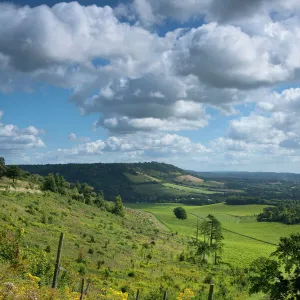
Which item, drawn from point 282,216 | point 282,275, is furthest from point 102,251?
point 282,216

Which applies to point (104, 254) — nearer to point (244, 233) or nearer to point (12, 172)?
point (12, 172)

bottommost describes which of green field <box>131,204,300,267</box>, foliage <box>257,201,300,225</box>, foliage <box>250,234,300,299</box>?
green field <box>131,204,300,267</box>

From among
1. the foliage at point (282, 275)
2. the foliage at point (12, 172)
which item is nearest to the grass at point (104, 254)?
the foliage at point (282, 275)

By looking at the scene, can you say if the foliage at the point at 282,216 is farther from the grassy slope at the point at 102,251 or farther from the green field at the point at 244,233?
the grassy slope at the point at 102,251

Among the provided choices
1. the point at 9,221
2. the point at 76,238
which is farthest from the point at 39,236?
the point at 76,238

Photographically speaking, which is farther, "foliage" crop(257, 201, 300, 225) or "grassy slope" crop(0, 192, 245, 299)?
"foliage" crop(257, 201, 300, 225)

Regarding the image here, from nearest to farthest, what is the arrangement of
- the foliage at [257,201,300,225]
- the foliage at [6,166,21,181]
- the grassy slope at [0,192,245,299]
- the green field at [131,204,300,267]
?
the grassy slope at [0,192,245,299] → the green field at [131,204,300,267] → the foliage at [6,166,21,181] → the foliage at [257,201,300,225]

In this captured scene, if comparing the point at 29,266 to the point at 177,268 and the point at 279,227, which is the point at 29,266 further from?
the point at 279,227

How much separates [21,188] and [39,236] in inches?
1610

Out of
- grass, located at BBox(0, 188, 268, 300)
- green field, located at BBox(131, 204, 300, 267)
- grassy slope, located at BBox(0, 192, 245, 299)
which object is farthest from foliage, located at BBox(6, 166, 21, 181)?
green field, located at BBox(131, 204, 300, 267)

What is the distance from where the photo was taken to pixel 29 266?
26031 millimetres

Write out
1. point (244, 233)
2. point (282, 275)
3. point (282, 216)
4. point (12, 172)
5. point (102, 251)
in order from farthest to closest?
point (282, 216) → point (244, 233) → point (12, 172) → point (102, 251) → point (282, 275)

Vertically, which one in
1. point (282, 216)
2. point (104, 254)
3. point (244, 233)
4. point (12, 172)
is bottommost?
point (244, 233)

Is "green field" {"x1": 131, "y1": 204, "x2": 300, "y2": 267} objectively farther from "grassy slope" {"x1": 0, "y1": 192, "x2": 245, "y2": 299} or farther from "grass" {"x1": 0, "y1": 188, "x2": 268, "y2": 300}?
"grass" {"x1": 0, "y1": 188, "x2": 268, "y2": 300}
